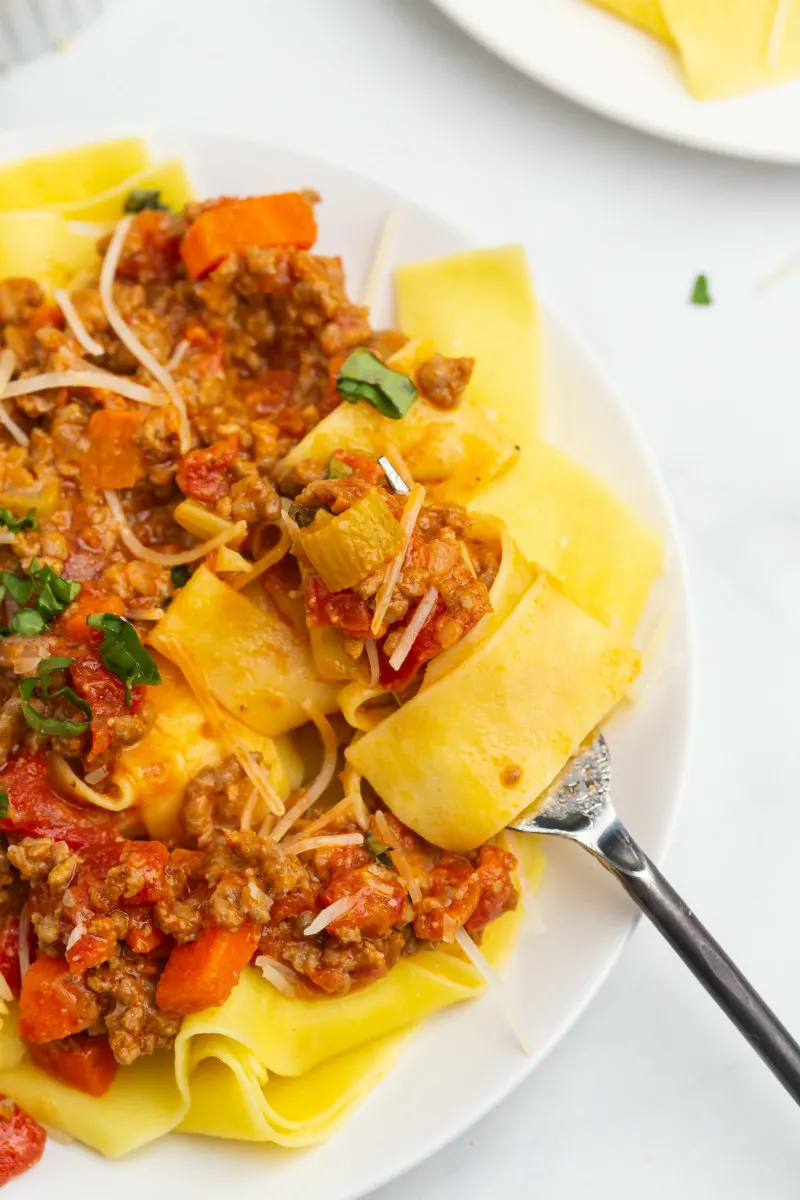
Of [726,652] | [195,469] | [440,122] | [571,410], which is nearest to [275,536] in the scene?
[195,469]

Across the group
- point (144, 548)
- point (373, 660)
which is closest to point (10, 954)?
point (144, 548)

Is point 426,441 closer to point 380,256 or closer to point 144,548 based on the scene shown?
point 380,256

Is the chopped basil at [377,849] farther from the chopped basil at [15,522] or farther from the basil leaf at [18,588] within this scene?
the chopped basil at [15,522]

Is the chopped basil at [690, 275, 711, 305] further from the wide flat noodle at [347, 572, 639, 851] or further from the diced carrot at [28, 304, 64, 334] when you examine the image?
the diced carrot at [28, 304, 64, 334]

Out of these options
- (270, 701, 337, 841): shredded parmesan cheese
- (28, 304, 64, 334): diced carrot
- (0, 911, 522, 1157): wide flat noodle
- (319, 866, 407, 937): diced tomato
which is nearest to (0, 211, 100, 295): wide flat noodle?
(28, 304, 64, 334): diced carrot

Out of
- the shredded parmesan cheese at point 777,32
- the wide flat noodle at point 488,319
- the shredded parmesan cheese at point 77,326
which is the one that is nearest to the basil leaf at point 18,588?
the shredded parmesan cheese at point 77,326

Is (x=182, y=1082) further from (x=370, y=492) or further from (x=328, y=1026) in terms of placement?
(x=370, y=492)
